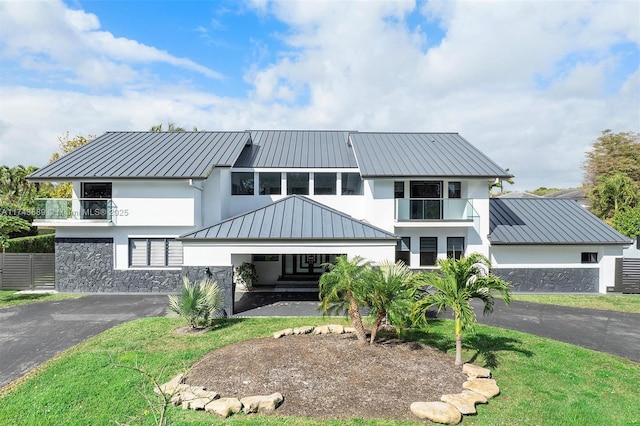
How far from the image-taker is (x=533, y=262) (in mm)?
18031

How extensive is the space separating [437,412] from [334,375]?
7.75 ft

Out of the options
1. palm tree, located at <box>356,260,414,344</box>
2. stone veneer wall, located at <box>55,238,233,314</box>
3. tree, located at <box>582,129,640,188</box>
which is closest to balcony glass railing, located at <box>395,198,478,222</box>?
palm tree, located at <box>356,260,414,344</box>

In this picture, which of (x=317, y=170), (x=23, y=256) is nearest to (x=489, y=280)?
(x=317, y=170)

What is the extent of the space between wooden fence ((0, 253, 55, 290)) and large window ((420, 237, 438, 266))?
18.7 metres

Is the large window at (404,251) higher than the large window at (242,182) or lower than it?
lower

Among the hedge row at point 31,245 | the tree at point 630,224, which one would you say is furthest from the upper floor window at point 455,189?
the hedge row at point 31,245

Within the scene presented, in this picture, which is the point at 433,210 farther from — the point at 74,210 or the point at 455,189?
the point at 74,210

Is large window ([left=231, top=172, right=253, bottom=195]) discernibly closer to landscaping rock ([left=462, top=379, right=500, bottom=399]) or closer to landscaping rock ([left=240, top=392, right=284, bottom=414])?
landscaping rock ([left=240, top=392, right=284, bottom=414])

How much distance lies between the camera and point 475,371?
26.4ft

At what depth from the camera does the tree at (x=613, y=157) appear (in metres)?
42.4

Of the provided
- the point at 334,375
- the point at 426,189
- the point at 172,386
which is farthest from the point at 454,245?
the point at 172,386

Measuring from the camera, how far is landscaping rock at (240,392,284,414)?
21.4 ft

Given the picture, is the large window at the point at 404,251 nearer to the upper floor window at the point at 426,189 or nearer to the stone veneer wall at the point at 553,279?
the upper floor window at the point at 426,189

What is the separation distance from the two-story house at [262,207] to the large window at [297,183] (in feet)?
0.19
